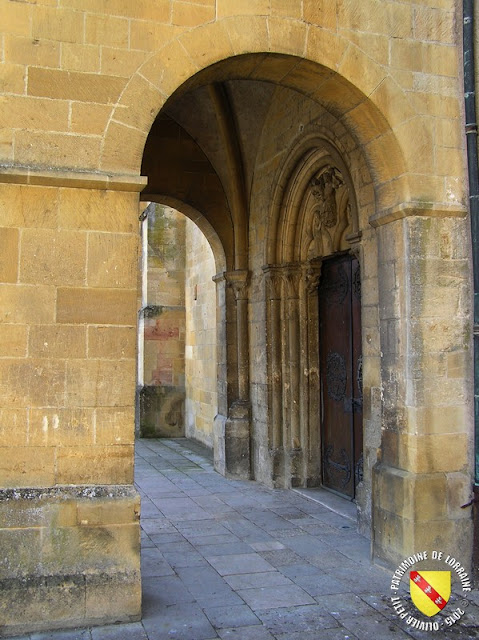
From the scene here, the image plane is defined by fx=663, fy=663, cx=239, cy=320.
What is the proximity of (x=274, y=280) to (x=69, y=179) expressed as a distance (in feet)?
13.1

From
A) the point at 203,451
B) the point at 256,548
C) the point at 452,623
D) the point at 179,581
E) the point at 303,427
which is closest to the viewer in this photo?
the point at 452,623

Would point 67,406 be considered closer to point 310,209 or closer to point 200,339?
point 310,209

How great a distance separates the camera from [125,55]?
13.6ft

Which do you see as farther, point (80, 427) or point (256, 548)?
point (256, 548)

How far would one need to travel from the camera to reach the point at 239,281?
830cm

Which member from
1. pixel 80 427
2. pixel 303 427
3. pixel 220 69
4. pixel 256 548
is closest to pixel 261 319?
pixel 303 427

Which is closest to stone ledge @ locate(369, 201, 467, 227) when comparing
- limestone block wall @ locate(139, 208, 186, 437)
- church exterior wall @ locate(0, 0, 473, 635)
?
church exterior wall @ locate(0, 0, 473, 635)

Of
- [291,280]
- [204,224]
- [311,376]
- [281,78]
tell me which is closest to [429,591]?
[281,78]

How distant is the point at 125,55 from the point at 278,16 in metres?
1.12

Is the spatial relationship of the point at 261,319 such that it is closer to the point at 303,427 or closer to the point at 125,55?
the point at 303,427

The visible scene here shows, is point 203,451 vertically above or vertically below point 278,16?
below

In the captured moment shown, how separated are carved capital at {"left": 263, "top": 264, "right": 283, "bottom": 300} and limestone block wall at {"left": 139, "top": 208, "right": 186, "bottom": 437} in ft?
19.3

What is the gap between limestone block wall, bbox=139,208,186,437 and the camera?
42.9 feet

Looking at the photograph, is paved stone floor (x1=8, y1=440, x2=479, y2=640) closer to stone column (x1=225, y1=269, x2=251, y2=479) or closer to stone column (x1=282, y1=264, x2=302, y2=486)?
stone column (x1=282, y1=264, x2=302, y2=486)
